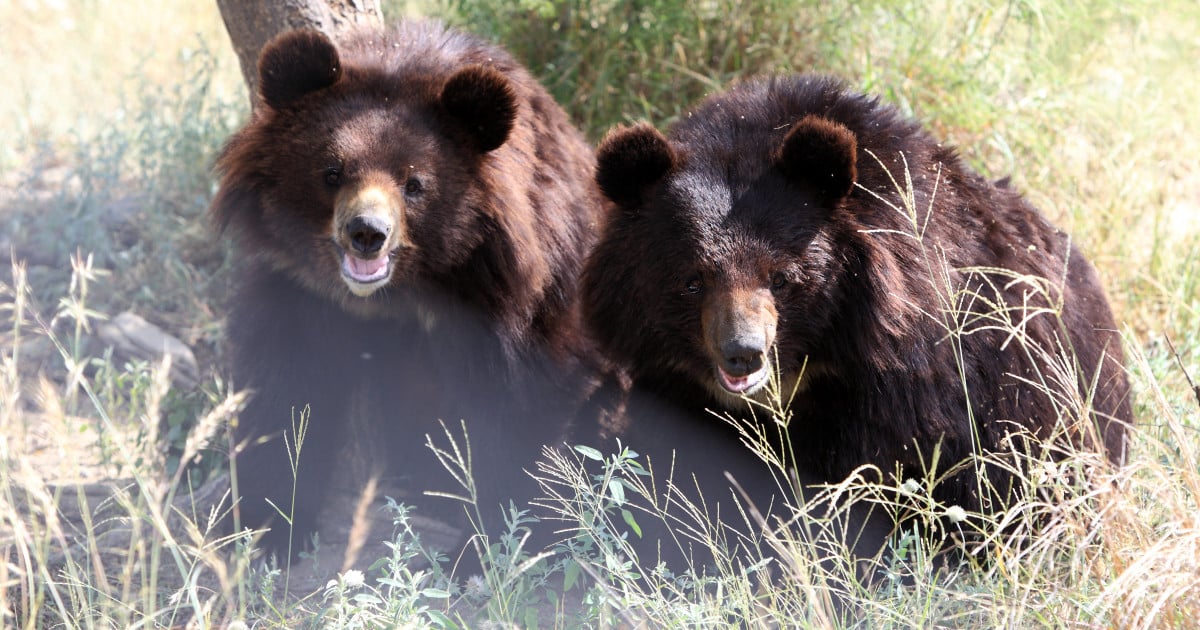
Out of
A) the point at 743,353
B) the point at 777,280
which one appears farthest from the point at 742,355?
the point at 777,280

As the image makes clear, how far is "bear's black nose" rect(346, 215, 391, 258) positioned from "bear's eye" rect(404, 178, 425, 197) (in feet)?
0.66

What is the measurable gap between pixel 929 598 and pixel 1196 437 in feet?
3.86

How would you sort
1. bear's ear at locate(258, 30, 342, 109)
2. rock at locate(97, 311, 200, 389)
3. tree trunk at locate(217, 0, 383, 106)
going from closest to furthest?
bear's ear at locate(258, 30, 342, 109) < tree trunk at locate(217, 0, 383, 106) < rock at locate(97, 311, 200, 389)

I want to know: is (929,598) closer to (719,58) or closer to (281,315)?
(281,315)

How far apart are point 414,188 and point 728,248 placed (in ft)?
3.78

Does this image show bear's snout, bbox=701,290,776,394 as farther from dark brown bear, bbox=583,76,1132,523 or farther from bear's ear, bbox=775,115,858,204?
bear's ear, bbox=775,115,858,204

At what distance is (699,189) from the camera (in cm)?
372

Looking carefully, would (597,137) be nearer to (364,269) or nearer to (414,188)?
(414,188)

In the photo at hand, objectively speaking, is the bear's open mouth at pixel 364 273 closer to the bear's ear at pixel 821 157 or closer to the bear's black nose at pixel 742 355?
the bear's black nose at pixel 742 355

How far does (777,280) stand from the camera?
3633 millimetres

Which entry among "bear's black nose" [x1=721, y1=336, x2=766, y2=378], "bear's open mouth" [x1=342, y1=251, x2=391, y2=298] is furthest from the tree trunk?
"bear's black nose" [x1=721, y1=336, x2=766, y2=378]

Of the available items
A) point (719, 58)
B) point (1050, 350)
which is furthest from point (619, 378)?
point (719, 58)

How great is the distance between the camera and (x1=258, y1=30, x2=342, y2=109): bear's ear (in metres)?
3.96

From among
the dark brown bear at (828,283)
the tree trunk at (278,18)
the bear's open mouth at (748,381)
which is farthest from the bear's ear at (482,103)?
the bear's open mouth at (748,381)
